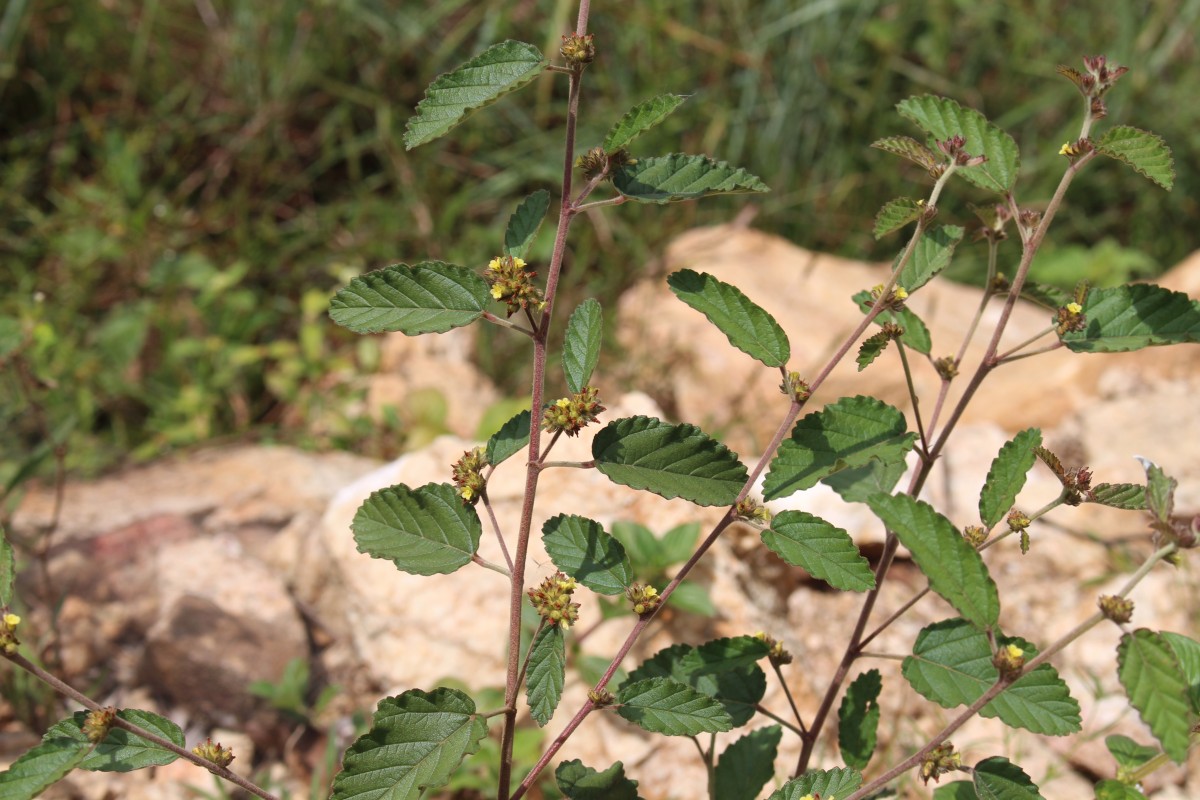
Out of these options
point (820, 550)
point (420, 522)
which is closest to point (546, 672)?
point (420, 522)

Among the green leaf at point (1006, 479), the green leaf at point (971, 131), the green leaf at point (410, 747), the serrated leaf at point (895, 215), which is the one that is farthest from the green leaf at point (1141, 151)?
the green leaf at point (410, 747)

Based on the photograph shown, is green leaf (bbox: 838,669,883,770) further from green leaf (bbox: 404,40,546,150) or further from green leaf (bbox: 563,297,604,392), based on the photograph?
green leaf (bbox: 404,40,546,150)

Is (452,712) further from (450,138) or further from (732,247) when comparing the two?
(450,138)

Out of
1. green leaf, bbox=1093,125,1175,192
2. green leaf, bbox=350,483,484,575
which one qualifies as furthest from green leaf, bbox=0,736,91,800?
green leaf, bbox=1093,125,1175,192

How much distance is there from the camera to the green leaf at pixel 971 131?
1522 mm

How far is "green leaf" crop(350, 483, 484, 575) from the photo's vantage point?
4.86 feet

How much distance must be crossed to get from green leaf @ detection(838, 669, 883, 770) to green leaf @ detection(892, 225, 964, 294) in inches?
24.6

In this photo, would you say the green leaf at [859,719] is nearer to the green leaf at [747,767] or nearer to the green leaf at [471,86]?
the green leaf at [747,767]

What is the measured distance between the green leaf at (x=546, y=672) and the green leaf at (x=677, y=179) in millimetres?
599

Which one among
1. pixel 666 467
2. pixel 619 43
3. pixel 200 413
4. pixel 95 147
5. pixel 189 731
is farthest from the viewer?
pixel 619 43

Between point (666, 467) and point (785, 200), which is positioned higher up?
point (666, 467)

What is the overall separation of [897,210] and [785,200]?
351 cm

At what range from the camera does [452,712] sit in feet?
4.64

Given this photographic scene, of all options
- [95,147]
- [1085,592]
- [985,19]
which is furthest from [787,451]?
[985,19]
